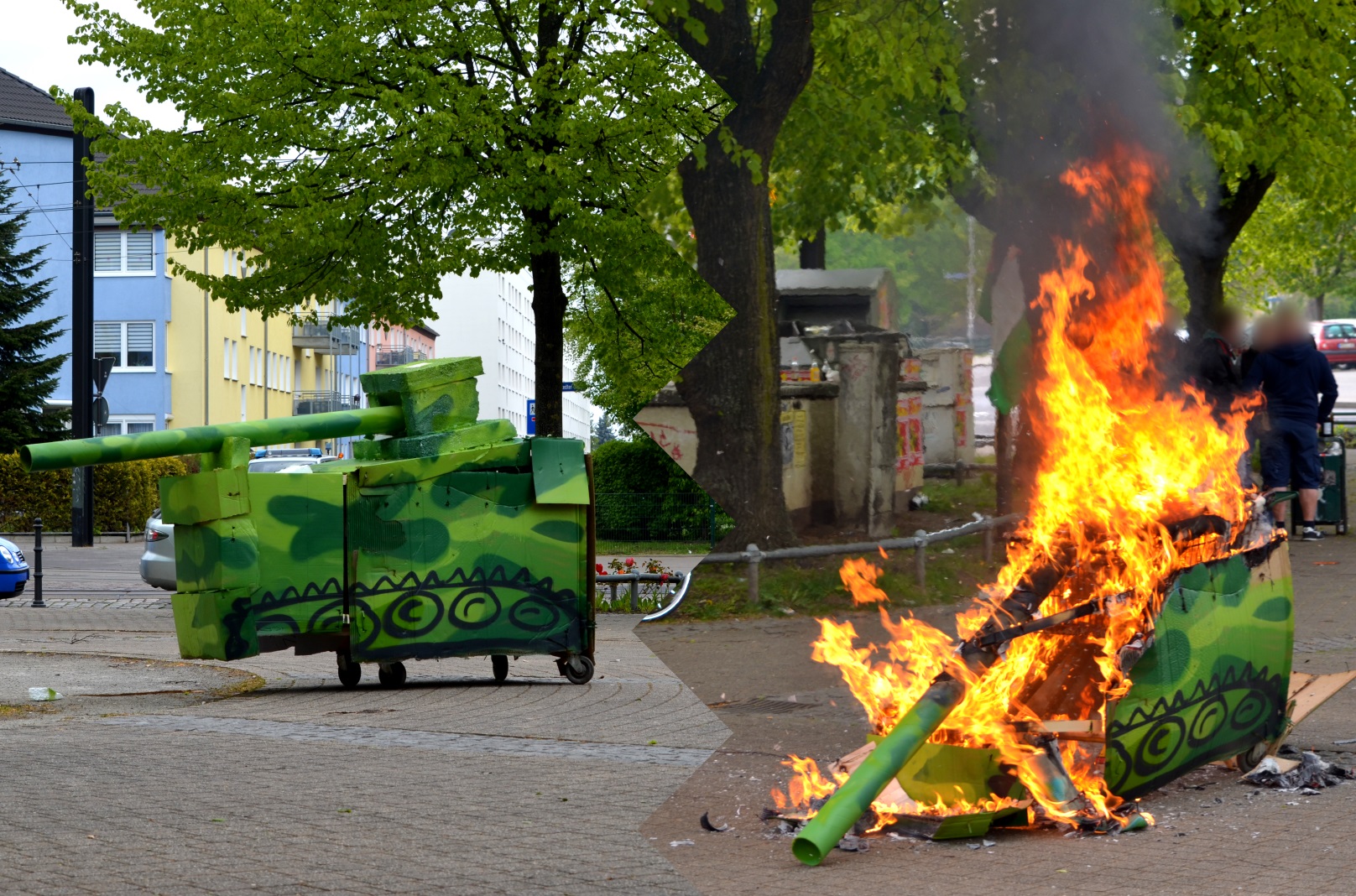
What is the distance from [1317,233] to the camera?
45.7 feet

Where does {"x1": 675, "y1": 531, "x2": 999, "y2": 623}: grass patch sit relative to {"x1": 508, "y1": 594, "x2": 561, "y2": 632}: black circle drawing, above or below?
above

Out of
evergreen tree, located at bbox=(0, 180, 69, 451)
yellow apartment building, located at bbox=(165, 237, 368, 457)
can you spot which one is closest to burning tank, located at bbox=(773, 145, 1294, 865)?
evergreen tree, located at bbox=(0, 180, 69, 451)

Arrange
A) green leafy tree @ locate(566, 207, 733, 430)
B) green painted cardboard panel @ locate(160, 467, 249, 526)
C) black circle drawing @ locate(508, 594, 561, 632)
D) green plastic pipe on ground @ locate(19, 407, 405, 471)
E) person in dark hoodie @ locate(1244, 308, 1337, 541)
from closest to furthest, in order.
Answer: green leafy tree @ locate(566, 207, 733, 430), person in dark hoodie @ locate(1244, 308, 1337, 541), green plastic pipe on ground @ locate(19, 407, 405, 471), green painted cardboard panel @ locate(160, 467, 249, 526), black circle drawing @ locate(508, 594, 561, 632)

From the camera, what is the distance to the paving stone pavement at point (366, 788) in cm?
474

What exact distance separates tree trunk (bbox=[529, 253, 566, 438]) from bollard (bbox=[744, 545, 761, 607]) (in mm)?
1035

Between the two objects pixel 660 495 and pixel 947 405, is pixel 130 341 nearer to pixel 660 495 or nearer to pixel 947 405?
pixel 660 495

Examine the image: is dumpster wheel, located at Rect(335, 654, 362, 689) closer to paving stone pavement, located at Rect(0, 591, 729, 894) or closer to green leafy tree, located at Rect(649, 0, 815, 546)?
paving stone pavement, located at Rect(0, 591, 729, 894)

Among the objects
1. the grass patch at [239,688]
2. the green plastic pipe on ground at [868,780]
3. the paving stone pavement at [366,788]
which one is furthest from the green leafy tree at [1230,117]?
the grass patch at [239,688]

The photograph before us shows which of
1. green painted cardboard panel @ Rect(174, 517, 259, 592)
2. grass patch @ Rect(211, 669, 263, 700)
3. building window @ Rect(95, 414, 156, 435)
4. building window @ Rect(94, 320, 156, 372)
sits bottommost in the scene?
grass patch @ Rect(211, 669, 263, 700)

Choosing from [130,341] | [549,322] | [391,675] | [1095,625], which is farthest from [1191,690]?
[130,341]

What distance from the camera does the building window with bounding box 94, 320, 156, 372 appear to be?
47875 mm

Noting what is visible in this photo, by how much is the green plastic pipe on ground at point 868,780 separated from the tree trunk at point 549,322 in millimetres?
1332

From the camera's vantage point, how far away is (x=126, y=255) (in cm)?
4875

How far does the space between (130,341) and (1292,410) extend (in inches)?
1853
